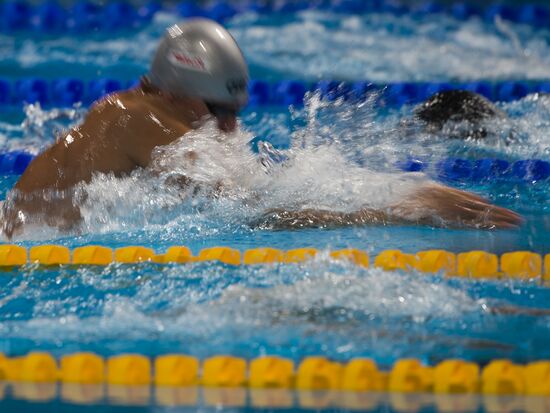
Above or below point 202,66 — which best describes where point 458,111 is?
above

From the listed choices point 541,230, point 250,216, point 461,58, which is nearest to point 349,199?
point 250,216

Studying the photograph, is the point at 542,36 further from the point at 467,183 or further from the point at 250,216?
the point at 250,216

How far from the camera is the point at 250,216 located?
11.5ft

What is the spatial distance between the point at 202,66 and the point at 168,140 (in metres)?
0.29

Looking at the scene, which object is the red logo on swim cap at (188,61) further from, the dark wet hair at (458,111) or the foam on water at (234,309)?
the dark wet hair at (458,111)

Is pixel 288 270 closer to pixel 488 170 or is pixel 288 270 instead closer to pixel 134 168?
pixel 134 168

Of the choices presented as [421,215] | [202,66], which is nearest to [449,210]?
[421,215]

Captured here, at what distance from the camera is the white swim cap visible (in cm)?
342

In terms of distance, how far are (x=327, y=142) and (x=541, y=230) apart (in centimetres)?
85

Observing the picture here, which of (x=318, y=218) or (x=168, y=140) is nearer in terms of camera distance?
(x=168, y=140)

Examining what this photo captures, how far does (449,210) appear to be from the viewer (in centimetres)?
341

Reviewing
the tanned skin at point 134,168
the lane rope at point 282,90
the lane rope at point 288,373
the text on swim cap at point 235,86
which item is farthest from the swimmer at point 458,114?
the lane rope at point 288,373

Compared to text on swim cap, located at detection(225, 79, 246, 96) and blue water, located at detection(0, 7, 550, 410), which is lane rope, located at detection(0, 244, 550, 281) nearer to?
blue water, located at detection(0, 7, 550, 410)

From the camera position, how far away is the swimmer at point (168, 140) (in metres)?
3.34
